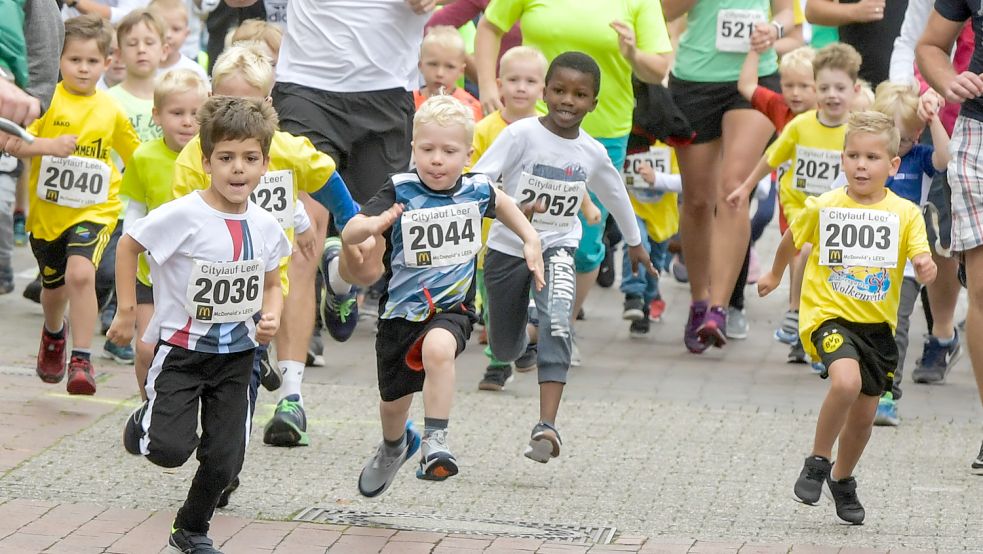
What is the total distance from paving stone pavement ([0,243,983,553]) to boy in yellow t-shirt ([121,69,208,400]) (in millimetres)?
687

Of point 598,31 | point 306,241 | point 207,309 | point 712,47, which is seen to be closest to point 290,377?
point 306,241

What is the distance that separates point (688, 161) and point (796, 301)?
1.04 m

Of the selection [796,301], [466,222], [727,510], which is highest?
[466,222]

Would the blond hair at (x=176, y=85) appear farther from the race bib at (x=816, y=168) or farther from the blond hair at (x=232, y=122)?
the race bib at (x=816, y=168)

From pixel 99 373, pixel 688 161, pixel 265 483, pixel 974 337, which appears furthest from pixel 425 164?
pixel 688 161

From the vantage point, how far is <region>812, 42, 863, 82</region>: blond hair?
31.5 ft

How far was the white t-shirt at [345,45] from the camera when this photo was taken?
8.13 metres

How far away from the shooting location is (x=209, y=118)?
5.78m

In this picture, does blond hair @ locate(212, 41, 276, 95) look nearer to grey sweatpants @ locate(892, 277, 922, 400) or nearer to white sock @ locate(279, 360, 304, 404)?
white sock @ locate(279, 360, 304, 404)

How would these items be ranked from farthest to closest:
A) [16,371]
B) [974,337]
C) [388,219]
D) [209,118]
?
[16,371] → [974,337] → [388,219] → [209,118]

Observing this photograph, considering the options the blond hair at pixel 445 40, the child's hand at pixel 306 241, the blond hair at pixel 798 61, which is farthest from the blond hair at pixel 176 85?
the blond hair at pixel 798 61

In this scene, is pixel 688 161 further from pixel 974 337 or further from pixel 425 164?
pixel 425 164

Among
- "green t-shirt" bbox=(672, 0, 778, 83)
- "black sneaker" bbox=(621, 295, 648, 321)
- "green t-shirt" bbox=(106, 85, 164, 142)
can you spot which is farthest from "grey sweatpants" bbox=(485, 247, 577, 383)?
"black sneaker" bbox=(621, 295, 648, 321)

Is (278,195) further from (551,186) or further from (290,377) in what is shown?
(551,186)
